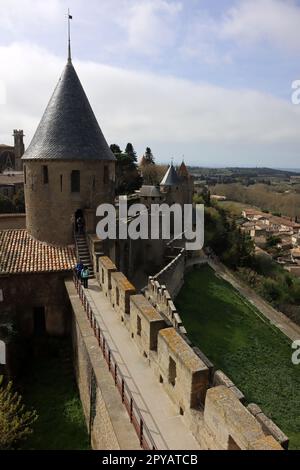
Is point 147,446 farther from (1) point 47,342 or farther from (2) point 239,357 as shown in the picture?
(2) point 239,357

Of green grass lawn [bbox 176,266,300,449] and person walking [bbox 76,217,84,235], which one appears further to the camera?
green grass lawn [bbox 176,266,300,449]

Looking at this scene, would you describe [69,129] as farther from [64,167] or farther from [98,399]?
[98,399]

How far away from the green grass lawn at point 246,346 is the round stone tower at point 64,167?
401 inches

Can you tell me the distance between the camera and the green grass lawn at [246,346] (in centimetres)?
1712

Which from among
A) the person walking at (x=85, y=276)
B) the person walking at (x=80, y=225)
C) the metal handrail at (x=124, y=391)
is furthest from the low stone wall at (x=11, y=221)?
the metal handrail at (x=124, y=391)

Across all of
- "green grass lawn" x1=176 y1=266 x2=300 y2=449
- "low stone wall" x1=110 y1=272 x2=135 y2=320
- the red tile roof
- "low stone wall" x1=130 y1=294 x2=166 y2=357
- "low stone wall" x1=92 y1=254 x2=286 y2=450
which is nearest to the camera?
"low stone wall" x1=92 y1=254 x2=286 y2=450

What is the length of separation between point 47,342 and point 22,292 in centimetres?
201

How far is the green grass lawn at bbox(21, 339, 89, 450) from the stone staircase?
2864 millimetres

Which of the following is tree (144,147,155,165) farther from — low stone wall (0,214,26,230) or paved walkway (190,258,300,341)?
low stone wall (0,214,26,230)

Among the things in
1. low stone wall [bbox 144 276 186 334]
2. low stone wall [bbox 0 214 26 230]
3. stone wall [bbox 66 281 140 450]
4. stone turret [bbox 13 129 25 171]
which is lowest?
low stone wall [bbox 144 276 186 334]

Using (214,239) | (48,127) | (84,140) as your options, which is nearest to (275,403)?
(84,140)

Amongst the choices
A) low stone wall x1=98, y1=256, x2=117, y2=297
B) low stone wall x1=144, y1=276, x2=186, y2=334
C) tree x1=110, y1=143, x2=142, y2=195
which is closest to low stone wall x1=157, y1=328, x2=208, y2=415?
low stone wall x1=98, y1=256, x2=117, y2=297

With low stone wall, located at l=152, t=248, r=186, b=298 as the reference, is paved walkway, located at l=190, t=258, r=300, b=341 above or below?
below

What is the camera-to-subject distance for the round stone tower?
14.8 meters
